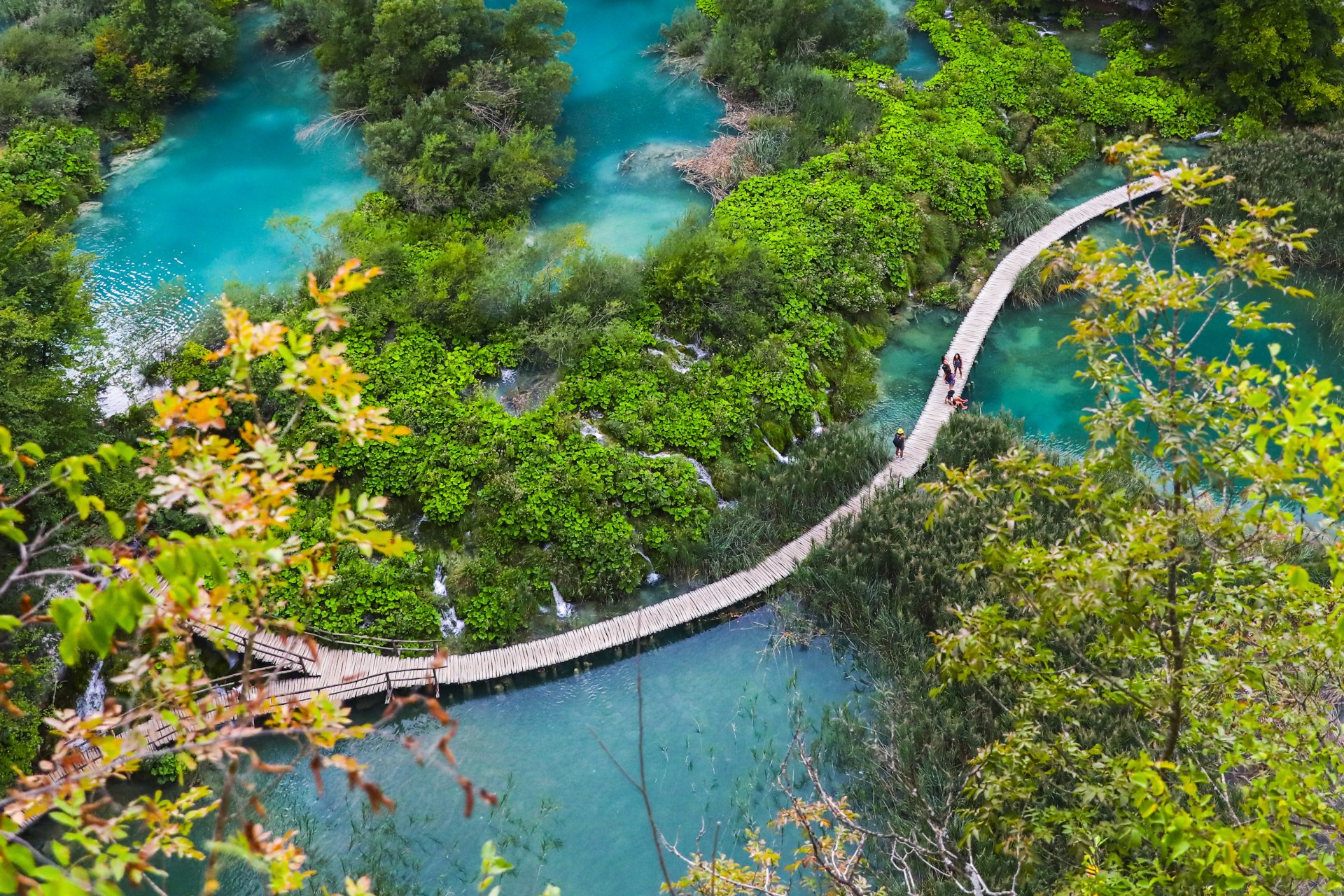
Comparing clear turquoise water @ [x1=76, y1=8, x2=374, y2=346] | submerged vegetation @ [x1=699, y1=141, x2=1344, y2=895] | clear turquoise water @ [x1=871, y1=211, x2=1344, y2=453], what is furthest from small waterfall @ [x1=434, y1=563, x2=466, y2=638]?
clear turquoise water @ [x1=871, y1=211, x2=1344, y2=453]

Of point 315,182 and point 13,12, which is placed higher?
point 13,12

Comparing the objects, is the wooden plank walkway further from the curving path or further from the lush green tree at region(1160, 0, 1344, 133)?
the lush green tree at region(1160, 0, 1344, 133)

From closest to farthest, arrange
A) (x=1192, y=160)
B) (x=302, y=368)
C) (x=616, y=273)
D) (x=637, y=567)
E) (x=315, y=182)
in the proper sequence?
(x=302, y=368) → (x=637, y=567) → (x=616, y=273) → (x=315, y=182) → (x=1192, y=160)

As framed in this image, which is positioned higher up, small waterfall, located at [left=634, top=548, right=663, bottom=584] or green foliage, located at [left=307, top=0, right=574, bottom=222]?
green foliage, located at [left=307, top=0, right=574, bottom=222]

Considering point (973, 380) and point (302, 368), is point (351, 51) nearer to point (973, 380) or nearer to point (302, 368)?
point (973, 380)

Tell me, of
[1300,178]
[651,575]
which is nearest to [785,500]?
[651,575]

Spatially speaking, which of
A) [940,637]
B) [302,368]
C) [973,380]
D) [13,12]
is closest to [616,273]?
[973,380]

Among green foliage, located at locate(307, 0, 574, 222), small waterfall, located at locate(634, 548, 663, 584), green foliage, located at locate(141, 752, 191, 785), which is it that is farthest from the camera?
green foliage, located at locate(307, 0, 574, 222)
